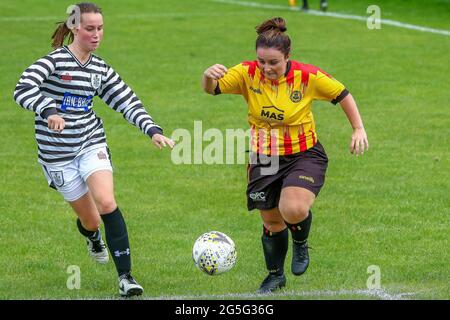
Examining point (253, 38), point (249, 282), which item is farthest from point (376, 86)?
point (249, 282)

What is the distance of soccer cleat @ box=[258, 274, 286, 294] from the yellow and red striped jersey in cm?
102

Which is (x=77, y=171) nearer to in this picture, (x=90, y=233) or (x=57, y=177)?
(x=57, y=177)

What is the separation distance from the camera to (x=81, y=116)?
8.62 metres

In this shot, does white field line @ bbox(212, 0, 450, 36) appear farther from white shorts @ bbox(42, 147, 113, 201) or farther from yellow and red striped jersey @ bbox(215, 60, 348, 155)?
white shorts @ bbox(42, 147, 113, 201)

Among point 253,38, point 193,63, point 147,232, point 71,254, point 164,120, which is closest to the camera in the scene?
point 71,254

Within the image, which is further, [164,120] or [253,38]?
[253,38]

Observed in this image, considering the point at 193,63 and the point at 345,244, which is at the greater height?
the point at 193,63

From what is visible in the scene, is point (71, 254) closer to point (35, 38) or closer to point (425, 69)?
point (425, 69)

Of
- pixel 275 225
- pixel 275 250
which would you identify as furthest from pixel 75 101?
pixel 275 250

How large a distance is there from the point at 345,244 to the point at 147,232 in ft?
6.81

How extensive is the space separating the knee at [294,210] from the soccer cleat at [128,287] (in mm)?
1260

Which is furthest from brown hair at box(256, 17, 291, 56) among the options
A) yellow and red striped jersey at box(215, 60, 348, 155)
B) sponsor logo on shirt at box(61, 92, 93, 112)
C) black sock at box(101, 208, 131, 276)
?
black sock at box(101, 208, 131, 276)

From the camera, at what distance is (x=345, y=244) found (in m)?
10.4

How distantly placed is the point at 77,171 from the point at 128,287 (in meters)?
1.03
